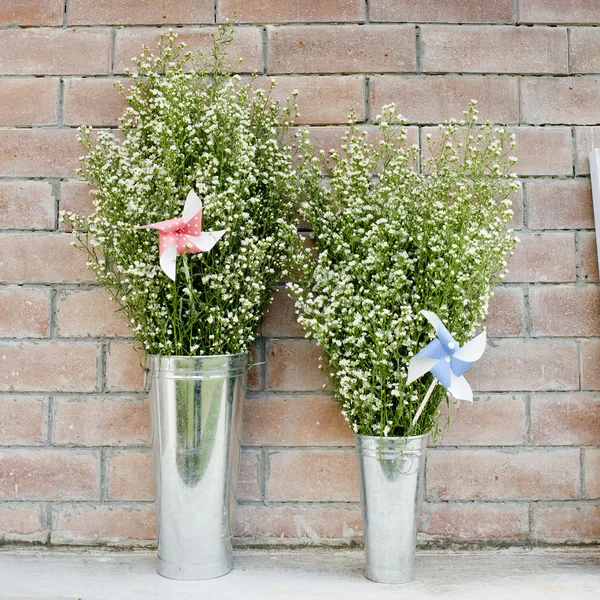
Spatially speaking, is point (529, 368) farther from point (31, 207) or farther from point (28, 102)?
point (28, 102)

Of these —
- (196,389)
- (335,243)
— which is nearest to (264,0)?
(335,243)

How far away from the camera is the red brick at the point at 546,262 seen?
1472mm

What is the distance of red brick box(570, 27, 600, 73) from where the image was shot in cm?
149

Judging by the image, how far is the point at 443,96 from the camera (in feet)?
4.88

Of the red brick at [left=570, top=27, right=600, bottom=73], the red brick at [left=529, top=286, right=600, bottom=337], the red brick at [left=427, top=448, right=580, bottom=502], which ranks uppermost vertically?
the red brick at [left=570, top=27, right=600, bottom=73]

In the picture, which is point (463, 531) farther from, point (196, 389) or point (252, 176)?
point (252, 176)

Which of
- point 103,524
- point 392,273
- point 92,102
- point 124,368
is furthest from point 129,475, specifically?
point 92,102

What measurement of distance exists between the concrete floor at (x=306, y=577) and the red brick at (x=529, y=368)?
0.37m

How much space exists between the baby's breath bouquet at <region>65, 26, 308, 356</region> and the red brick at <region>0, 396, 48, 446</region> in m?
0.34

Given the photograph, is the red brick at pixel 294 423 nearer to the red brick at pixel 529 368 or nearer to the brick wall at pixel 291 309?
the brick wall at pixel 291 309

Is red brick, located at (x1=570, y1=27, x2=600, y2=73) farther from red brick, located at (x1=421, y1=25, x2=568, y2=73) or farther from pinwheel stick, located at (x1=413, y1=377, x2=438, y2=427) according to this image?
pinwheel stick, located at (x1=413, y1=377, x2=438, y2=427)

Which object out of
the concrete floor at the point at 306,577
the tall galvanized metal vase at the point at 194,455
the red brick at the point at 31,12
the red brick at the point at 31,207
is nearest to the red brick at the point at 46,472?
the concrete floor at the point at 306,577

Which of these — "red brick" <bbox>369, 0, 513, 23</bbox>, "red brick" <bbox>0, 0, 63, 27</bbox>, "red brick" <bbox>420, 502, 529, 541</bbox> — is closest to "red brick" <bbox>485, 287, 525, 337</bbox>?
"red brick" <bbox>420, 502, 529, 541</bbox>

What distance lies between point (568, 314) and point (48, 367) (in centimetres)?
120
